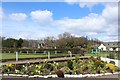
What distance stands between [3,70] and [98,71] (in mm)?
5093

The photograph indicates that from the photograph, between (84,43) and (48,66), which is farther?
(84,43)

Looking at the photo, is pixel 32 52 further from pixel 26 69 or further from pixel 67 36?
pixel 26 69

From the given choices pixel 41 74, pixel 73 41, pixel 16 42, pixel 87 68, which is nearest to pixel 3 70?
pixel 41 74

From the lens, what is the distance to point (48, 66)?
608 inches

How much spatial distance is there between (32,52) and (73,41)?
45.3ft

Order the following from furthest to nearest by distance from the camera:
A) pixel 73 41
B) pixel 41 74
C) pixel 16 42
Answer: pixel 73 41
pixel 16 42
pixel 41 74

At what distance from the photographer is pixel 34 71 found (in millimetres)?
13500

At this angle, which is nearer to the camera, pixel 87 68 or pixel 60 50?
pixel 87 68

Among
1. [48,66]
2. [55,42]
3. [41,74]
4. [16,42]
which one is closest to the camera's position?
[41,74]

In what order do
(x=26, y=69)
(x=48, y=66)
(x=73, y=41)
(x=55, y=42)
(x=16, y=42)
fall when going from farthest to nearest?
(x=55, y=42)
(x=73, y=41)
(x=16, y=42)
(x=48, y=66)
(x=26, y=69)

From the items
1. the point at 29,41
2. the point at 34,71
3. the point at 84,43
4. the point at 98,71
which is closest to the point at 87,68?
the point at 98,71

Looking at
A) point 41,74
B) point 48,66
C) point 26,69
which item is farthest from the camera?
point 48,66

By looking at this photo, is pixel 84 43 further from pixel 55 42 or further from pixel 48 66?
pixel 48 66

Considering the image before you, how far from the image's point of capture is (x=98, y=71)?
14578 mm
